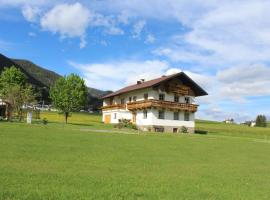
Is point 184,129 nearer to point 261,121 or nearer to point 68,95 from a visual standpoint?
point 68,95

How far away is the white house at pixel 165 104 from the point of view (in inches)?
2450

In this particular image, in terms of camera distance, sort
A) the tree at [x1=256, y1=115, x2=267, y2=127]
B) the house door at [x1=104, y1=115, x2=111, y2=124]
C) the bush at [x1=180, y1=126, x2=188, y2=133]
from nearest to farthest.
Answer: the bush at [x1=180, y1=126, x2=188, y2=133], the house door at [x1=104, y1=115, x2=111, y2=124], the tree at [x1=256, y1=115, x2=267, y2=127]

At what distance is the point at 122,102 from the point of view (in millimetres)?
74188

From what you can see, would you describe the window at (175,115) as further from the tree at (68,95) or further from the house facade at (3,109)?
the house facade at (3,109)

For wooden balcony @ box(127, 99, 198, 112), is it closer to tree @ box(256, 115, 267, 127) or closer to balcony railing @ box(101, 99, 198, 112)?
balcony railing @ box(101, 99, 198, 112)

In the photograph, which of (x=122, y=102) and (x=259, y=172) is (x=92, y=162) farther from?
(x=122, y=102)

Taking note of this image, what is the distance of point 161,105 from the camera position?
6159 cm

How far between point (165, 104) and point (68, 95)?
54.7ft

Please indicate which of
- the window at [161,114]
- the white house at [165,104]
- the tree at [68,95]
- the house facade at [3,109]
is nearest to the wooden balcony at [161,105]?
the white house at [165,104]

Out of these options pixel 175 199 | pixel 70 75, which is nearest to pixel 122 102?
pixel 70 75

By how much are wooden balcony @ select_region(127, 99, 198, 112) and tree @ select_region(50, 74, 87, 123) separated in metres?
8.58

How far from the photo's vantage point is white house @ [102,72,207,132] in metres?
62.2

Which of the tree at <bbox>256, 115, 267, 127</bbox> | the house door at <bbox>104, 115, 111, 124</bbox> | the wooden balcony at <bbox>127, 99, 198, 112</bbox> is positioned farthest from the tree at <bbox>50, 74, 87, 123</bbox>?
the tree at <bbox>256, 115, 267, 127</bbox>

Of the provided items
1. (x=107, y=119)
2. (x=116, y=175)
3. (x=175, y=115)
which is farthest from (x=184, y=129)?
(x=116, y=175)
